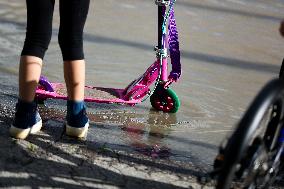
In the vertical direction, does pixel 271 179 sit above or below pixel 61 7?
below

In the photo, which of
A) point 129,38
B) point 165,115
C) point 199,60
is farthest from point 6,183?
point 129,38

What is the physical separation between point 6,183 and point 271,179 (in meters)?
1.32

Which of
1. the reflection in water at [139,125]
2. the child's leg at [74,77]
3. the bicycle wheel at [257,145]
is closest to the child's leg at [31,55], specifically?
the child's leg at [74,77]

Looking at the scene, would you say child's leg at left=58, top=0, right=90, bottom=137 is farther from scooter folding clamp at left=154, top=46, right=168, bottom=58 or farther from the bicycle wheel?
the bicycle wheel

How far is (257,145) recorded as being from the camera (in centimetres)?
223

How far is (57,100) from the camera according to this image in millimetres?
4059

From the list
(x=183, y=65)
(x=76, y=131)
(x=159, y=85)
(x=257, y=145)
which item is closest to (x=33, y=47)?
(x=76, y=131)

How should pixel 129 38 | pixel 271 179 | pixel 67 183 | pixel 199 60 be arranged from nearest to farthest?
pixel 271 179 < pixel 67 183 < pixel 199 60 < pixel 129 38

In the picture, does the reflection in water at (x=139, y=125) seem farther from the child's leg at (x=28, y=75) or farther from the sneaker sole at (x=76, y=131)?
Answer: the child's leg at (x=28, y=75)

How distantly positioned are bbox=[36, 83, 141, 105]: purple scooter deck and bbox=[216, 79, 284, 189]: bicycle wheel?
1.54 m

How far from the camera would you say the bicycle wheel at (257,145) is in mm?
2107

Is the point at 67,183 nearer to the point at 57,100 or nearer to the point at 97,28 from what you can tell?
the point at 57,100

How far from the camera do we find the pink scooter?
3.83 metres

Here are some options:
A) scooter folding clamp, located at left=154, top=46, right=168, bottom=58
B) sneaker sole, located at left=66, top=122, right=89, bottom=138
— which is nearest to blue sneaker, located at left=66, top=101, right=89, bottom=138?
sneaker sole, located at left=66, top=122, right=89, bottom=138
